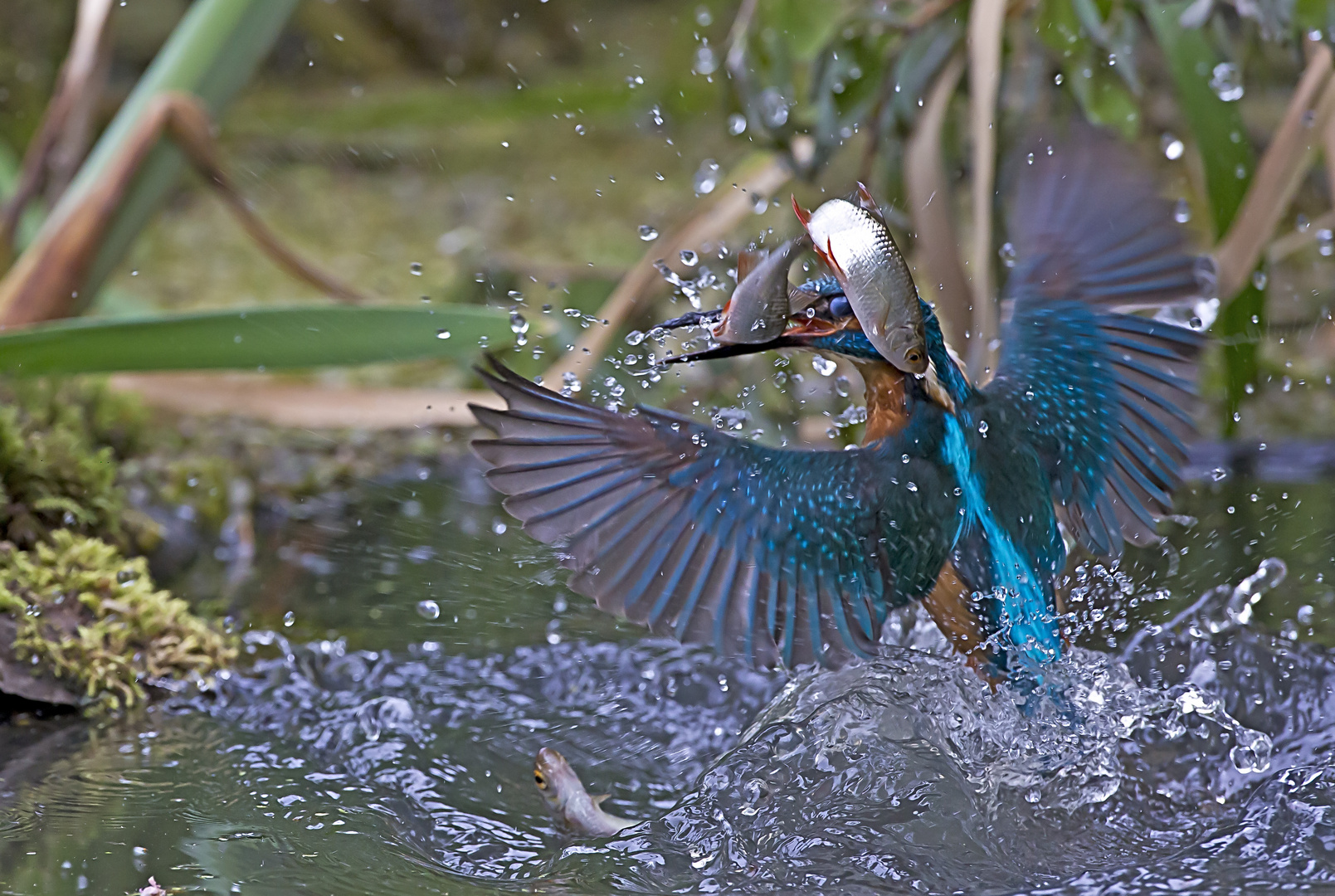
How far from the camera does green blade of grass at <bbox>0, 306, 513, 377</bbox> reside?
6.00 feet

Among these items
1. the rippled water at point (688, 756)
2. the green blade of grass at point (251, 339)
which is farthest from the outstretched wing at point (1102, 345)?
the green blade of grass at point (251, 339)

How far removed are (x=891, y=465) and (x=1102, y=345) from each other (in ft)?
1.31

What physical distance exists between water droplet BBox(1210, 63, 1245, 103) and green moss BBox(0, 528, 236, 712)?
176cm

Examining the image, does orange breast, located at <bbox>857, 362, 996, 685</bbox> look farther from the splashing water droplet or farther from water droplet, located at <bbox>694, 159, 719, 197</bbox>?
water droplet, located at <bbox>694, 159, 719, 197</bbox>

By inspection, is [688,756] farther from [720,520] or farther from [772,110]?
[772,110]

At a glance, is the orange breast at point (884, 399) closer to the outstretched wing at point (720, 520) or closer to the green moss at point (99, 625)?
the outstretched wing at point (720, 520)

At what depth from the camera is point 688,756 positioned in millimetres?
1673

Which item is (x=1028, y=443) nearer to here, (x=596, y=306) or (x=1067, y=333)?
(x=1067, y=333)

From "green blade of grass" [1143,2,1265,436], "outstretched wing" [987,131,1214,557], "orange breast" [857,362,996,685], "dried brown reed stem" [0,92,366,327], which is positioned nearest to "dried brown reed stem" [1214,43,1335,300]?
"green blade of grass" [1143,2,1265,436]

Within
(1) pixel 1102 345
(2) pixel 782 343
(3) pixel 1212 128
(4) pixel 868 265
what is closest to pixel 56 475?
(2) pixel 782 343

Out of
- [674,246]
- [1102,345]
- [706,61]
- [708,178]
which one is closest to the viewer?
[1102,345]

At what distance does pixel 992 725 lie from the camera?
1.63m

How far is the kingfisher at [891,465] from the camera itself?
1.39m

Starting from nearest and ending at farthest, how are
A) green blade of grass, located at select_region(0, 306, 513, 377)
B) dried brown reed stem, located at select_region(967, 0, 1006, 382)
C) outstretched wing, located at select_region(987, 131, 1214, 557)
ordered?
1. outstretched wing, located at select_region(987, 131, 1214, 557)
2. green blade of grass, located at select_region(0, 306, 513, 377)
3. dried brown reed stem, located at select_region(967, 0, 1006, 382)
